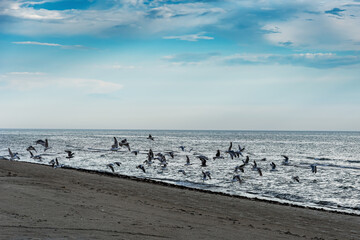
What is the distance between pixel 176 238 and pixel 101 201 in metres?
6.12

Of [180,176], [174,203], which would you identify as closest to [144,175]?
[180,176]

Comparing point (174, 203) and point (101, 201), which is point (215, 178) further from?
point (101, 201)

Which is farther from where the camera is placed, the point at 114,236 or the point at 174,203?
the point at 174,203

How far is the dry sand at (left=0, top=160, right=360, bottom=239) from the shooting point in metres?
9.84

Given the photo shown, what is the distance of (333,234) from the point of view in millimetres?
13633

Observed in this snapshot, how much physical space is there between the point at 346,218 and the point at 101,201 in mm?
10992

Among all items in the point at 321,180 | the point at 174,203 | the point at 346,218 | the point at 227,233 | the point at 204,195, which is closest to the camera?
the point at 227,233

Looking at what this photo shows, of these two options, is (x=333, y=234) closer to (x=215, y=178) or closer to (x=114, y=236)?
(x=114, y=236)

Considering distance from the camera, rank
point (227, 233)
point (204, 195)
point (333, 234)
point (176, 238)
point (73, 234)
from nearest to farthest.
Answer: point (73, 234)
point (176, 238)
point (227, 233)
point (333, 234)
point (204, 195)

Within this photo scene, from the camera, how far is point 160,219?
41.2 feet

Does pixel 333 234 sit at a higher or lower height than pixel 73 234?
lower

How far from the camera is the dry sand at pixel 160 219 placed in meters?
9.84

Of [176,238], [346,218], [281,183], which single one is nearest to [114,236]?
[176,238]

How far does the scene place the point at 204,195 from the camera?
70.0 feet
